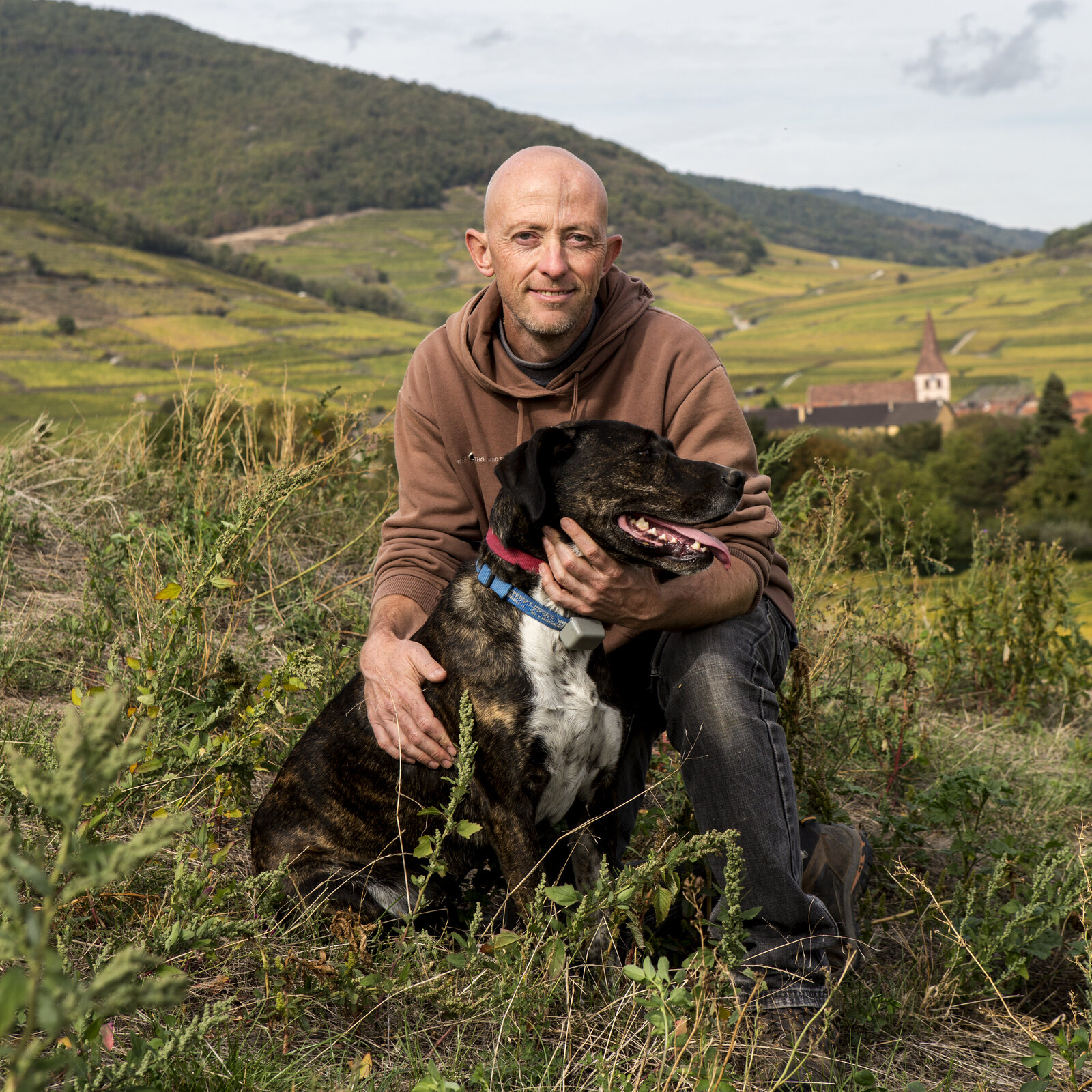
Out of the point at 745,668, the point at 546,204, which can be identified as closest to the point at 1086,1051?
the point at 745,668

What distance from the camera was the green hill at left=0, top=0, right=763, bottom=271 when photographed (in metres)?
160

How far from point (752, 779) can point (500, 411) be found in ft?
5.15

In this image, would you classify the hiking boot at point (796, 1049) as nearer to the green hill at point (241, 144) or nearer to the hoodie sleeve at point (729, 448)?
the hoodie sleeve at point (729, 448)

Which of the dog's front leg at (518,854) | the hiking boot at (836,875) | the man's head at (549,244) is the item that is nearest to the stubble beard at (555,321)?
the man's head at (549,244)


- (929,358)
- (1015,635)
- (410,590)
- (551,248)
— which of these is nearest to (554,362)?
(551,248)

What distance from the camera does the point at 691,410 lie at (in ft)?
11.0

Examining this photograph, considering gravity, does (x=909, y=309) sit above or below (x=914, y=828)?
above

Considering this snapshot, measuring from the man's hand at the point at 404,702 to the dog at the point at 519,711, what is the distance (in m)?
0.06

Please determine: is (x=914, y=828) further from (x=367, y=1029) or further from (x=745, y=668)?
(x=367, y=1029)

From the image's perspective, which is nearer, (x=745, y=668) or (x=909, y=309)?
(x=745, y=668)

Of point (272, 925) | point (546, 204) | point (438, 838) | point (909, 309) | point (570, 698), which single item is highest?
point (909, 309)

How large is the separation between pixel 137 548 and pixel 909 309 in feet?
604

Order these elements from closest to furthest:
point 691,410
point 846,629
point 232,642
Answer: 1. point 691,410
2. point 232,642
3. point 846,629

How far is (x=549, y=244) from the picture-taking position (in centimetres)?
339
